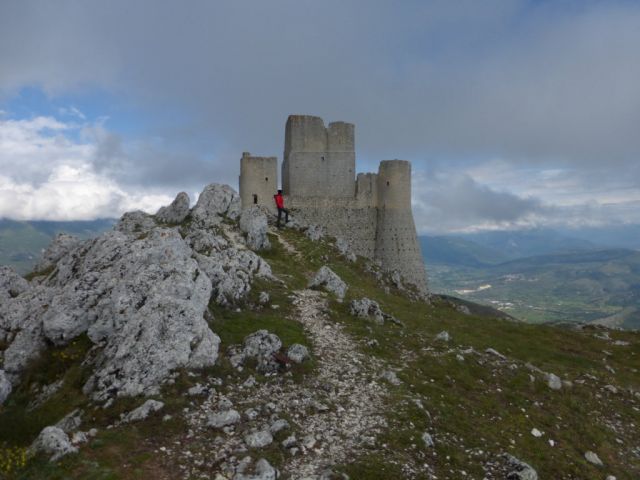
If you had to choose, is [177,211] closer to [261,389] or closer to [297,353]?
[297,353]

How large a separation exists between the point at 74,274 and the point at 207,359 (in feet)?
41.8

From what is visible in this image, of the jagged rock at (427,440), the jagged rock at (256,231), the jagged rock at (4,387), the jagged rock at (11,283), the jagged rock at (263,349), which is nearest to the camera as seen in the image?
Answer: the jagged rock at (427,440)

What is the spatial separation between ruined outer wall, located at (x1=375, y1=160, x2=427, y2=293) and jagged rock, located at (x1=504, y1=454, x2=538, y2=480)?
159ft

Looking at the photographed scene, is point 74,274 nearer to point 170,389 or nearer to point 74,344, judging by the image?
point 74,344

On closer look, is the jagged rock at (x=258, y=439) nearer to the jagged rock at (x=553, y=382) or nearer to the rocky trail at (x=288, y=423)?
the rocky trail at (x=288, y=423)

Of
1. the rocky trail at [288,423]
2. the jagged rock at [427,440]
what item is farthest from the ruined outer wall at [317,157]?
the jagged rock at [427,440]

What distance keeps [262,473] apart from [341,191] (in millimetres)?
51897

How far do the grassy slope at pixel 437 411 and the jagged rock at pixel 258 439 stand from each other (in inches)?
22.0

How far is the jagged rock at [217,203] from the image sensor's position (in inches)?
1999

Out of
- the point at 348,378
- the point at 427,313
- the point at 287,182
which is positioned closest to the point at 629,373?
the point at 427,313

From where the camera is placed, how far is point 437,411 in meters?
17.5

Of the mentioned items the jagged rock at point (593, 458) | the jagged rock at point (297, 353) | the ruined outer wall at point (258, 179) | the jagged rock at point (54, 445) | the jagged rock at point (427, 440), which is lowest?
the jagged rock at point (593, 458)

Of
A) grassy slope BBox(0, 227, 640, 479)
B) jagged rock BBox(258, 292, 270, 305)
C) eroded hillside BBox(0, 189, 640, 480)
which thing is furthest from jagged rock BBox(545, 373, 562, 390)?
jagged rock BBox(258, 292, 270, 305)

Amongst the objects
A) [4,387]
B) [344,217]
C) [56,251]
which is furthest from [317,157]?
[4,387]
